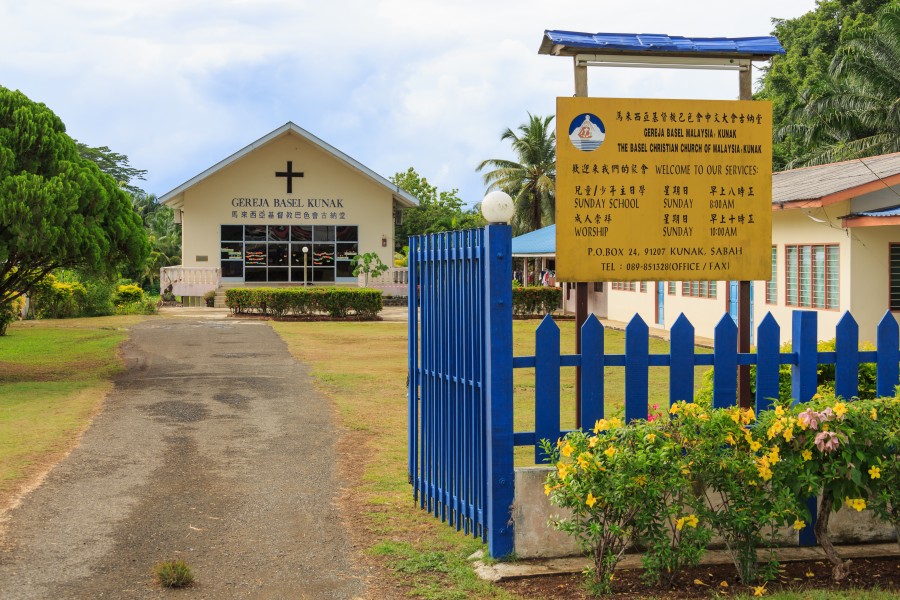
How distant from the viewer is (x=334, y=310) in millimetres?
31016

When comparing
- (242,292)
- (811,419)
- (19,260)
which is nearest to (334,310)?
(242,292)

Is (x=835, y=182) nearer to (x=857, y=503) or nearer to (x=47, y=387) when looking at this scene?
(x=47, y=387)

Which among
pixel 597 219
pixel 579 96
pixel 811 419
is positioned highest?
pixel 579 96

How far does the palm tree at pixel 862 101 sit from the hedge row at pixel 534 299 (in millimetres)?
12532

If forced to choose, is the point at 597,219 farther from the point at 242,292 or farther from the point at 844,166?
the point at 242,292

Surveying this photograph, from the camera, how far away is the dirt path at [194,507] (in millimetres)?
5691

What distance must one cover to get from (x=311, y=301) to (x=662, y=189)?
Answer: 2499cm

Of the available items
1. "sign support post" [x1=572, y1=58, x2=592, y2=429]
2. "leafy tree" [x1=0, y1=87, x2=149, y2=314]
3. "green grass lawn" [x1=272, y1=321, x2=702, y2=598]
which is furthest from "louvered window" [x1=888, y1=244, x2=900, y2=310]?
"leafy tree" [x1=0, y1=87, x2=149, y2=314]

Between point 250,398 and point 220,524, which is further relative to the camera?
point 250,398

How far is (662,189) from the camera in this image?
670 centimetres

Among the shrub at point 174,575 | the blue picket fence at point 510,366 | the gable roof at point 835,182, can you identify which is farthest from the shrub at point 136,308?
the shrub at point 174,575

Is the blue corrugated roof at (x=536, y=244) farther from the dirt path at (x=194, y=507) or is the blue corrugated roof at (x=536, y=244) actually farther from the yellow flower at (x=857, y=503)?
the yellow flower at (x=857, y=503)

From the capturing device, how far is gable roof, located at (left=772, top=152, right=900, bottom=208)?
16.2 metres

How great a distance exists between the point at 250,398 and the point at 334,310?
17739 mm
